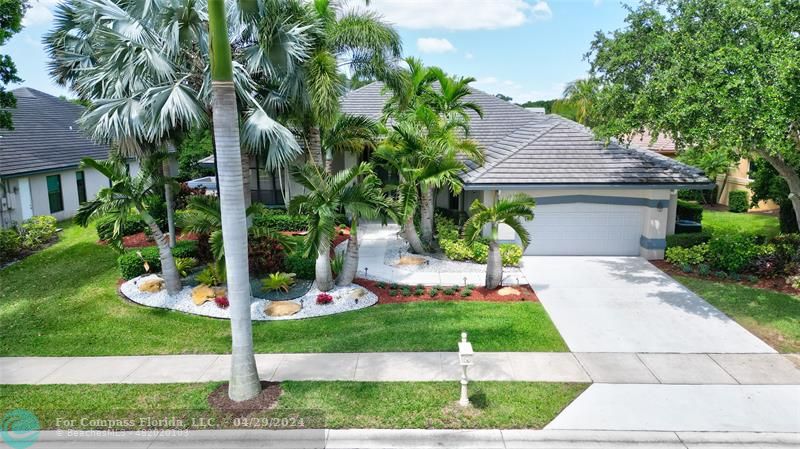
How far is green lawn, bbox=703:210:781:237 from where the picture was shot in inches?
763

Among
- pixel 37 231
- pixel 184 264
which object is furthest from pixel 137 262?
pixel 37 231

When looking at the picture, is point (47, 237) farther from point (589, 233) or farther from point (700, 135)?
point (700, 135)

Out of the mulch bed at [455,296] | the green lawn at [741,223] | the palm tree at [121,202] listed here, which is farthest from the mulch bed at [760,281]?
the palm tree at [121,202]

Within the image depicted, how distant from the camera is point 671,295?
12648 millimetres

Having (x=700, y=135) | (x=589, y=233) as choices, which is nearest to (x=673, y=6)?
(x=700, y=135)

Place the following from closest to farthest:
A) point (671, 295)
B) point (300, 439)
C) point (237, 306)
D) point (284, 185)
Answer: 1. point (300, 439)
2. point (237, 306)
3. point (671, 295)
4. point (284, 185)

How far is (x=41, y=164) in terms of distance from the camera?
2031cm

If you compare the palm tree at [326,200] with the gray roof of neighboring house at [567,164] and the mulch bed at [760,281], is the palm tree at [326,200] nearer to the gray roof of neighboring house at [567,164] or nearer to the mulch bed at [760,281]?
the gray roof of neighboring house at [567,164]

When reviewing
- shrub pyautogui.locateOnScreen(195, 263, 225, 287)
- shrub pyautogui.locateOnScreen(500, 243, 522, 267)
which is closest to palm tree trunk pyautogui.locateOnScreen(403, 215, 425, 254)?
shrub pyautogui.locateOnScreen(500, 243, 522, 267)

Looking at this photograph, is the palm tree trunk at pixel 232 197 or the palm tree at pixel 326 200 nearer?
the palm tree trunk at pixel 232 197

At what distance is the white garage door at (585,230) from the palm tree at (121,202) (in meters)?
10.3

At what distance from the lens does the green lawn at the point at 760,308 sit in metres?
10.2

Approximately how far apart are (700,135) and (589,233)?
5.93 metres

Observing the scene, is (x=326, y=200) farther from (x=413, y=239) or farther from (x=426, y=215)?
(x=426, y=215)
